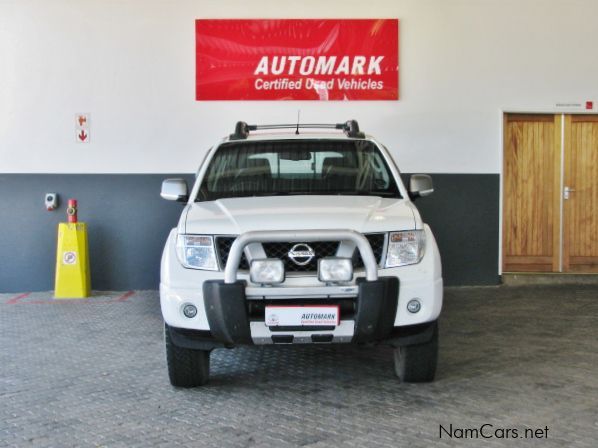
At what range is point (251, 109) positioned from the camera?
8.80 metres

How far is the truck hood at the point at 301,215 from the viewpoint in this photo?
425 centimetres

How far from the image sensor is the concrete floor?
384 centimetres

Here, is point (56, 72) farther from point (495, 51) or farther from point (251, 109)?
point (495, 51)

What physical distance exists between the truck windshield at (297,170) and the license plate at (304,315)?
46.9 inches

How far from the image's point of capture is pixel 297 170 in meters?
5.29

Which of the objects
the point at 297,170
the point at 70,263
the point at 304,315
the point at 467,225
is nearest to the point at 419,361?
the point at 304,315

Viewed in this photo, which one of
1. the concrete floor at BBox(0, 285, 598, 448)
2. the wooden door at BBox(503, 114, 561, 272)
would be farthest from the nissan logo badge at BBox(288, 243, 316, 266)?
the wooden door at BBox(503, 114, 561, 272)

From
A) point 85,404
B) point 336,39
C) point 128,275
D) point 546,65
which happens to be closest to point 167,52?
point 336,39

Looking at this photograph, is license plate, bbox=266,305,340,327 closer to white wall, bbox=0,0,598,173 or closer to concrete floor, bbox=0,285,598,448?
concrete floor, bbox=0,285,598,448

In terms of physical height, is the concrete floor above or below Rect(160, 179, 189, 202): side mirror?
below

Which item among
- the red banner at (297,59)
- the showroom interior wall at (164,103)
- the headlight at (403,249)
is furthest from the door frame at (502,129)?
the headlight at (403,249)

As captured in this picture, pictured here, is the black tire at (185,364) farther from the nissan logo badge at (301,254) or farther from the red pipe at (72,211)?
the red pipe at (72,211)

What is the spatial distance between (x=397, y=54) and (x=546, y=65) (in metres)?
1.90

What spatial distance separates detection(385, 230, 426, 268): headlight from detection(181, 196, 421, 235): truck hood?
5cm
